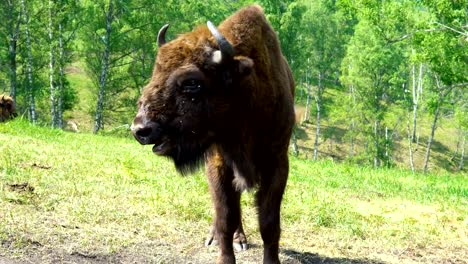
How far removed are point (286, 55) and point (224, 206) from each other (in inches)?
1512

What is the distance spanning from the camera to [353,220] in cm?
671

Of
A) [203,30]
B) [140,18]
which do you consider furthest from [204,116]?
[140,18]

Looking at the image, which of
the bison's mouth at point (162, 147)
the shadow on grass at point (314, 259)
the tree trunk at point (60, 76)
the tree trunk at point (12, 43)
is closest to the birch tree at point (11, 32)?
the tree trunk at point (12, 43)

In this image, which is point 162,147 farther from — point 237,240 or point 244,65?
point 237,240

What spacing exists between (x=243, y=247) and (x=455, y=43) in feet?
39.4

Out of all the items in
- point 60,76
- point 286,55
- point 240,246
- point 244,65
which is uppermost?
point 244,65

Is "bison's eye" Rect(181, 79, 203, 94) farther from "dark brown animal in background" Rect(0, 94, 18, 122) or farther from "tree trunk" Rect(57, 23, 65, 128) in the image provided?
"tree trunk" Rect(57, 23, 65, 128)

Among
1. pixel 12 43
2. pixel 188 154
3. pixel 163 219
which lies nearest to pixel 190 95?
pixel 188 154

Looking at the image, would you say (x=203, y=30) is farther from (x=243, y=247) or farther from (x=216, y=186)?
(x=243, y=247)

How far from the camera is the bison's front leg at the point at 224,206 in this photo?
4.79 metres

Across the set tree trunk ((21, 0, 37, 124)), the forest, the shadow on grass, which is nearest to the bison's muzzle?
the shadow on grass

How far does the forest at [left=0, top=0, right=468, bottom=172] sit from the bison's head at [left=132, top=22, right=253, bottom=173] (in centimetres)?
1136

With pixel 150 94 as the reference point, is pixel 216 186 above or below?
below

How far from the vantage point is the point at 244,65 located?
4.25 metres
